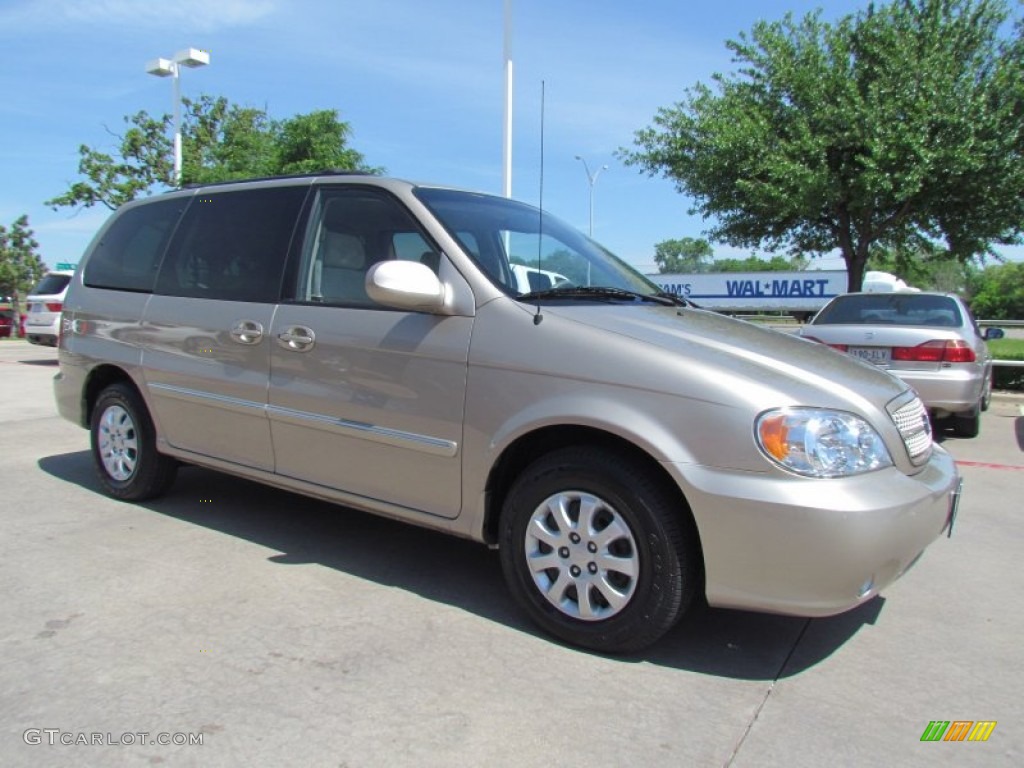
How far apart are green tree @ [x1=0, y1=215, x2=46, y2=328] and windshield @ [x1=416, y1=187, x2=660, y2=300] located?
3986 centimetres

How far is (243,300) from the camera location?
4027 mm

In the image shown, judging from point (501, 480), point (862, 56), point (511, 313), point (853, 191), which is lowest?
point (501, 480)

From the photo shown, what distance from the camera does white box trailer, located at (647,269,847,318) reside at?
26734 mm

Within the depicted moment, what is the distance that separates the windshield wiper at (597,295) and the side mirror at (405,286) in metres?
0.36

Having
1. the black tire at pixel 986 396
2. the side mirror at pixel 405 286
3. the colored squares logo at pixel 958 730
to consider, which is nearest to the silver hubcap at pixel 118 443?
the side mirror at pixel 405 286

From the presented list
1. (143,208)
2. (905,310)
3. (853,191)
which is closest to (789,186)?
(853,191)

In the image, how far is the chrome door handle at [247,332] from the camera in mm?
3889

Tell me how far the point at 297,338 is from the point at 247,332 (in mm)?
369

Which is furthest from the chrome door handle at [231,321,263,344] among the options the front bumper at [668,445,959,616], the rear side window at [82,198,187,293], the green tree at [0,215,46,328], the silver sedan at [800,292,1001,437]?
the green tree at [0,215,46,328]

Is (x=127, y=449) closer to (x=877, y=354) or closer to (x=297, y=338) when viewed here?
(x=297, y=338)

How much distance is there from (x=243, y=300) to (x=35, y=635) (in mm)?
1775

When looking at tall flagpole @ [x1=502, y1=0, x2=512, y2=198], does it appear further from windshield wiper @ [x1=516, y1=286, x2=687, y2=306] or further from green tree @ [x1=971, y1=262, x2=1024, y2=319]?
green tree @ [x1=971, y1=262, x2=1024, y2=319]

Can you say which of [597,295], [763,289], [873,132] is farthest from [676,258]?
[597,295]

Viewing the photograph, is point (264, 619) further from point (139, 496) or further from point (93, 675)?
point (139, 496)
